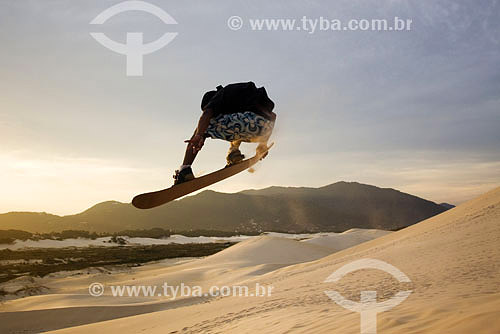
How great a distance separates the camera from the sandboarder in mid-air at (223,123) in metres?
4.16

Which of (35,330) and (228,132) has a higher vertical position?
(228,132)

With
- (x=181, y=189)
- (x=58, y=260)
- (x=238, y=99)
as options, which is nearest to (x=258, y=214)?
(x=58, y=260)

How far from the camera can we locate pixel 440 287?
671 centimetres

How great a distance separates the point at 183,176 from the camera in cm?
440

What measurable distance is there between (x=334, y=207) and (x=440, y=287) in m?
122

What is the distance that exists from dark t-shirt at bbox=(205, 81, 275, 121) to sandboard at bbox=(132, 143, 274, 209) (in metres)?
0.95

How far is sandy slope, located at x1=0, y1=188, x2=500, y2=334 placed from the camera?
452 cm

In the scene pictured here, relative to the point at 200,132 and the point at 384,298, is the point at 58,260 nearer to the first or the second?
the point at 384,298

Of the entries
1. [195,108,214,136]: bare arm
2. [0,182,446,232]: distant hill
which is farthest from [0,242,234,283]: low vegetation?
[0,182,446,232]: distant hill

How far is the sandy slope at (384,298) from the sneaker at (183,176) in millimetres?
2955

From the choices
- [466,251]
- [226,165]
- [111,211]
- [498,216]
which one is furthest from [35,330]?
[111,211]

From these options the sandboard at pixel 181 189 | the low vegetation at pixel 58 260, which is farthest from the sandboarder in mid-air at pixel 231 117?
the low vegetation at pixel 58 260

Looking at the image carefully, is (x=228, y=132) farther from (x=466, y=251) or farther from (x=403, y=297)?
(x=466, y=251)

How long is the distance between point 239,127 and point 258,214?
349 feet
